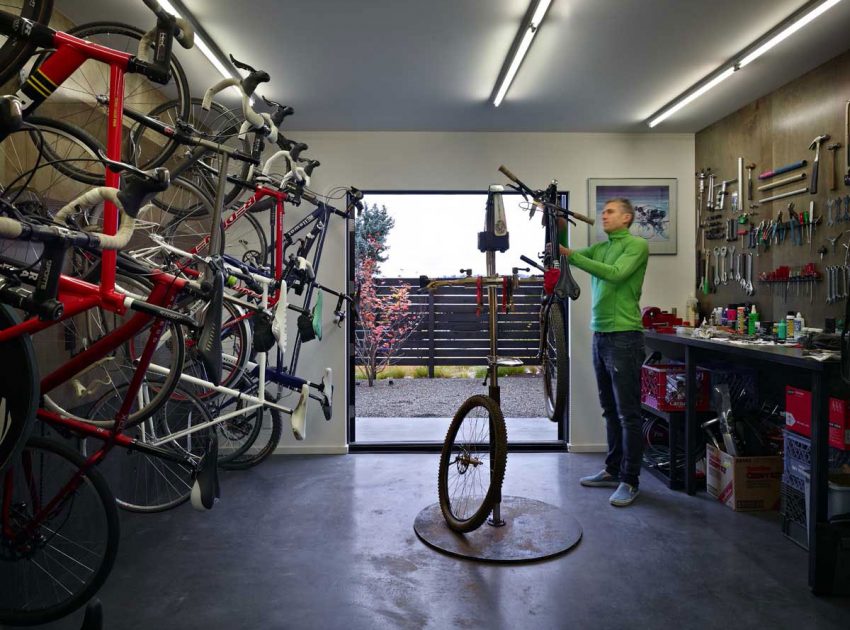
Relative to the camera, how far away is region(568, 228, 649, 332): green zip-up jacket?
10.6 feet

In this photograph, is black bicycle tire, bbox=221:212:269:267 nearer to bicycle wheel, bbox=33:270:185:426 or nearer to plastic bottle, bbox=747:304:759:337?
bicycle wheel, bbox=33:270:185:426

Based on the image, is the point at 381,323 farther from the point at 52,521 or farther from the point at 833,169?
the point at 52,521

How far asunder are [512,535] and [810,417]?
4.75ft

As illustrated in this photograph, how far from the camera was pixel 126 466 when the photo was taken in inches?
121

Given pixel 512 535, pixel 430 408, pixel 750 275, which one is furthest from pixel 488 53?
pixel 430 408

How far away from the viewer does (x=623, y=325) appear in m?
3.29

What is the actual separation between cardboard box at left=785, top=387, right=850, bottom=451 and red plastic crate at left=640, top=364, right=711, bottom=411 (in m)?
0.76

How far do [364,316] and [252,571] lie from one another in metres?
5.14

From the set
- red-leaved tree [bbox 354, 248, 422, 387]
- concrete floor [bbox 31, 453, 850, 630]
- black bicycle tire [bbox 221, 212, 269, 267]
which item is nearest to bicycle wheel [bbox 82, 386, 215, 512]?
concrete floor [bbox 31, 453, 850, 630]

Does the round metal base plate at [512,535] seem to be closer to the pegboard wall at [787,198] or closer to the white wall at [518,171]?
the white wall at [518,171]

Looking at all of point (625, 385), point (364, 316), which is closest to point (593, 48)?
point (625, 385)

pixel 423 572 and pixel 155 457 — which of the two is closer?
pixel 423 572

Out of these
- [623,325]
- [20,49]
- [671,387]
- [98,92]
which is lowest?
[671,387]

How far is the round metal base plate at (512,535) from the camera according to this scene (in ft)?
8.50
